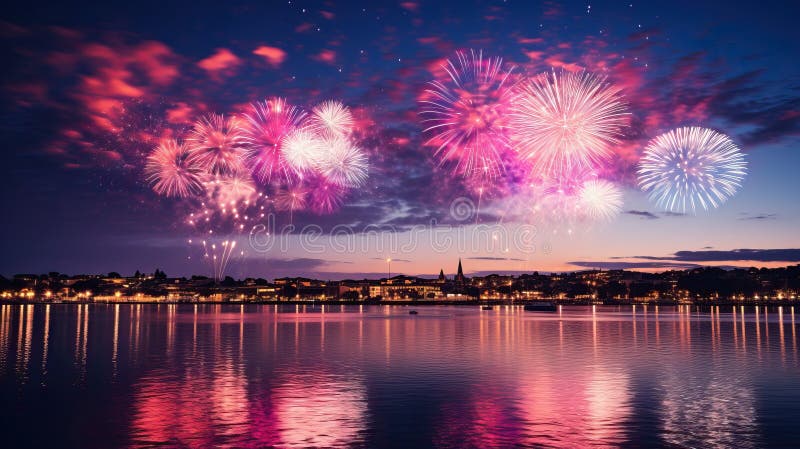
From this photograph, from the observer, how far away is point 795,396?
31516 millimetres

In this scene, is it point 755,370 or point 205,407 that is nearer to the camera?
point 205,407

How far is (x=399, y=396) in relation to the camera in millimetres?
31344

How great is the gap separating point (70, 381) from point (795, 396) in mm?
35719

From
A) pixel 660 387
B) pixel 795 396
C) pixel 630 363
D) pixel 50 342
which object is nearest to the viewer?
pixel 795 396

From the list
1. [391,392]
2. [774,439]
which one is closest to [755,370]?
[774,439]

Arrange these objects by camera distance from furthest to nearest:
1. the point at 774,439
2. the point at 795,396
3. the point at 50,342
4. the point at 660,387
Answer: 1. the point at 50,342
2. the point at 660,387
3. the point at 795,396
4. the point at 774,439

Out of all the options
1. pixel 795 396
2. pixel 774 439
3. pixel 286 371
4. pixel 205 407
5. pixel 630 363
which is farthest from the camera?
pixel 630 363

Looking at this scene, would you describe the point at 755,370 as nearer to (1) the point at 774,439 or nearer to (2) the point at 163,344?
(1) the point at 774,439

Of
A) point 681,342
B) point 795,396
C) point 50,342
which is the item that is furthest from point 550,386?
point 50,342

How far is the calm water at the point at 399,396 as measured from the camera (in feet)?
75.0

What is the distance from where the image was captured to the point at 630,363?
4488cm

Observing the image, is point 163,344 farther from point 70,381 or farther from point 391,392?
point 391,392

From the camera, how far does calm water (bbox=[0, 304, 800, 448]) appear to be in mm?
22859

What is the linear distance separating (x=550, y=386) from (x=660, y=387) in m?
5.44
